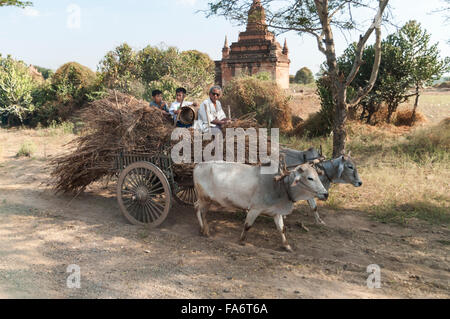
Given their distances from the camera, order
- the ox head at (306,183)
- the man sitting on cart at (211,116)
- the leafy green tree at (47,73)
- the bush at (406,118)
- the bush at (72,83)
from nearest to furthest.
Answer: the ox head at (306,183), the man sitting on cart at (211,116), the bush at (406,118), the bush at (72,83), the leafy green tree at (47,73)

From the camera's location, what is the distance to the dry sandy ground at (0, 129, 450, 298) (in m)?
3.17

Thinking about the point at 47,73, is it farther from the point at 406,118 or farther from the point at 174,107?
the point at 174,107

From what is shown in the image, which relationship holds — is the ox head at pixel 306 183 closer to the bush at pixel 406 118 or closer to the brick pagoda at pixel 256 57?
the bush at pixel 406 118

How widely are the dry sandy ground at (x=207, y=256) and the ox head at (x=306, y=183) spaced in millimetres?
712

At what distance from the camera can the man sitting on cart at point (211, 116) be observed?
4.67 meters

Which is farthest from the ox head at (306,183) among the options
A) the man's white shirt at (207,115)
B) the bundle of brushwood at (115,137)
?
the man's white shirt at (207,115)

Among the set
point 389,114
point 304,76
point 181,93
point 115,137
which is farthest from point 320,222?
point 304,76

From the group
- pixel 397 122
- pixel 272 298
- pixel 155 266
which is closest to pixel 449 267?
pixel 272 298

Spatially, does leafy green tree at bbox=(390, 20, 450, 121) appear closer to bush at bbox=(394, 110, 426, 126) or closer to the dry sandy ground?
bush at bbox=(394, 110, 426, 126)

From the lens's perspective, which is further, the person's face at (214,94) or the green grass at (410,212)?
the green grass at (410,212)

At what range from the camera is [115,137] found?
507cm

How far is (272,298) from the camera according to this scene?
9.83 ft

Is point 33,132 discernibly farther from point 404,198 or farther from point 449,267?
point 449,267

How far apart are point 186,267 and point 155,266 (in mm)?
320
